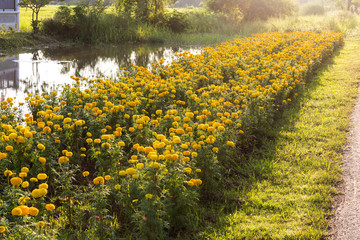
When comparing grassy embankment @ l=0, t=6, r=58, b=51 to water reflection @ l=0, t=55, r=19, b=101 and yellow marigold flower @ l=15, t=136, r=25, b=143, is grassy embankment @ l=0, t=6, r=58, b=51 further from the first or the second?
yellow marigold flower @ l=15, t=136, r=25, b=143

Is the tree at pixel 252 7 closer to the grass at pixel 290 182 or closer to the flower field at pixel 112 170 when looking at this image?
the grass at pixel 290 182

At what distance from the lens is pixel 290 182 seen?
182 inches

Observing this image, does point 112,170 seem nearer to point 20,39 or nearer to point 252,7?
point 20,39

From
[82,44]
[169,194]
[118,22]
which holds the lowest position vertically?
[169,194]

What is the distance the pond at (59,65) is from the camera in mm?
9078

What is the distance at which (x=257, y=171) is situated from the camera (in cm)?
487

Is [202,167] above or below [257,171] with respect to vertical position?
above

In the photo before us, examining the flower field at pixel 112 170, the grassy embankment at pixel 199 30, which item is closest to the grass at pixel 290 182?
the flower field at pixel 112 170

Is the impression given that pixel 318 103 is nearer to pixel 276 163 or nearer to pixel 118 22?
pixel 276 163

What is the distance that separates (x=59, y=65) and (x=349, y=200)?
422 inches

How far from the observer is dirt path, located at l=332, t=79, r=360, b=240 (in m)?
3.60

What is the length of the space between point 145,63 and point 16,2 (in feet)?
32.6

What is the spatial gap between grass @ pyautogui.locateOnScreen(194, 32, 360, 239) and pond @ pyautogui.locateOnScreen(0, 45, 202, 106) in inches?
164

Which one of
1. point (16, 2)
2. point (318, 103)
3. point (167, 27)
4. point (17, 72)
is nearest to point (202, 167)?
point (318, 103)
